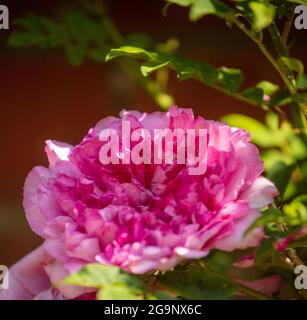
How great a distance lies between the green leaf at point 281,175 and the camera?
642 millimetres

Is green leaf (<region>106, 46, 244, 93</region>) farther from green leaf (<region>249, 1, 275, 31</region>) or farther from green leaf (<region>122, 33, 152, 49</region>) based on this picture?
green leaf (<region>122, 33, 152, 49</region>)

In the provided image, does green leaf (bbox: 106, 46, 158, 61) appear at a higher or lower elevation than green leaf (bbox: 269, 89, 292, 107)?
higher

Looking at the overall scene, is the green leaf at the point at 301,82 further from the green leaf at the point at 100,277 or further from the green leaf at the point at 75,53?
the green leaf at the point at 75,53

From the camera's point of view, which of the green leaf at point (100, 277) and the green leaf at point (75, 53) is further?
the green leaf at point (75, 53)

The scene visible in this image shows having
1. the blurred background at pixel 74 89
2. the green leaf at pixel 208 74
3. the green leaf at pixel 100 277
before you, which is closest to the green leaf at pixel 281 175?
the green leaf at pixel 208 74

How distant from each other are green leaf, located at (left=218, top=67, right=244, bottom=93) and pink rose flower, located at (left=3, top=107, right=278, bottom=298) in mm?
114

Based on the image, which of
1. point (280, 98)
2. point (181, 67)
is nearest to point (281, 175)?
point (280, 98)

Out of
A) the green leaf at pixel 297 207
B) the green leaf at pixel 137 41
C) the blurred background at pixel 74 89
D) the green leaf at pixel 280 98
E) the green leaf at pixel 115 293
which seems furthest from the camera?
the blurred background at pixel 74 89

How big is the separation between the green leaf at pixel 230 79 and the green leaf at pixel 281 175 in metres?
0.09

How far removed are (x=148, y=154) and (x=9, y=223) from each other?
2.87 feet

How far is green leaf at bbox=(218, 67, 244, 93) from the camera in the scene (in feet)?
2.03

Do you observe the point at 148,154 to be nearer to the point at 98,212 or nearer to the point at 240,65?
the point at 98,212

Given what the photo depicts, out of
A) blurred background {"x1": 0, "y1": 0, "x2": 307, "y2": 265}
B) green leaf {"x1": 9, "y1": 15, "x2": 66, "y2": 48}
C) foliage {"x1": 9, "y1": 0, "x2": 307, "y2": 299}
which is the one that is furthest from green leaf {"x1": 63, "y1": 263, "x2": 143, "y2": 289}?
blurred background {"x1": 0, "y1": 0, "x2": 307, "y2": 265}
